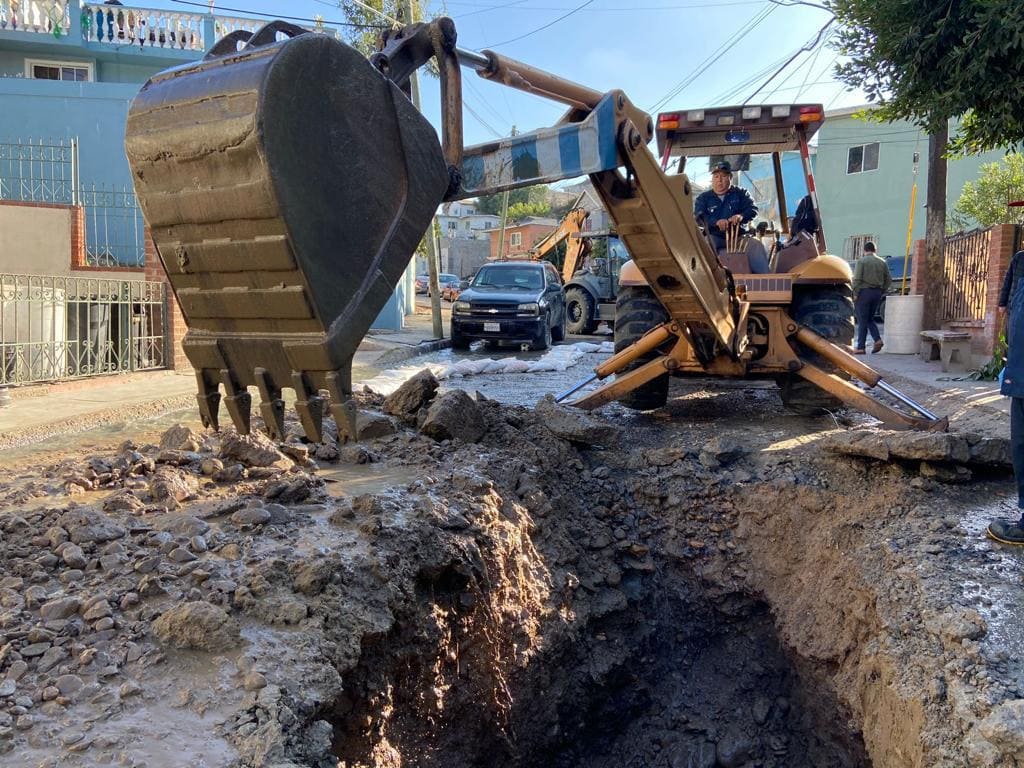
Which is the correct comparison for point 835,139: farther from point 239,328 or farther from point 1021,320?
point 239,328

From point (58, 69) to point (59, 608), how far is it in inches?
755

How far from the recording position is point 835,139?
29719mm

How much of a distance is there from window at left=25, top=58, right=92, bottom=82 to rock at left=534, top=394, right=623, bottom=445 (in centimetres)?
1702

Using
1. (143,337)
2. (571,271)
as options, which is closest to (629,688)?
(143,337)

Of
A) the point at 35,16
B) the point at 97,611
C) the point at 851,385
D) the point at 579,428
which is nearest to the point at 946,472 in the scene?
the point at 851,385

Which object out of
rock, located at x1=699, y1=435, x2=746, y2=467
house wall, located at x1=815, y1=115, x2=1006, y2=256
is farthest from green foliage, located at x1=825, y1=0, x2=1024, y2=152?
house wall, located at x1=815, y1=115, x2=1006, y2=256

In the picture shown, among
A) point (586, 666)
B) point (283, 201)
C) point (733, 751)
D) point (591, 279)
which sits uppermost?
point (591, 279)

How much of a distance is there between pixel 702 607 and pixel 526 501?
50.4 inches

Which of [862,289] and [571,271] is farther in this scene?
[571,271]

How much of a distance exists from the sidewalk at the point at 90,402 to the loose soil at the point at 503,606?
5.33ft

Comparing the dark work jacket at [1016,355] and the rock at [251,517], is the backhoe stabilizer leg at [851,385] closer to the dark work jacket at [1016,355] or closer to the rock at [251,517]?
the dark work jacket at [1016,355]

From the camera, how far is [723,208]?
22.6ft

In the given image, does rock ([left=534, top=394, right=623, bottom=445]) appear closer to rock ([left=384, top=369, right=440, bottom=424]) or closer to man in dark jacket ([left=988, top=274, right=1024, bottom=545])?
rock ([left=384, top=369, right=440, bottom=424])

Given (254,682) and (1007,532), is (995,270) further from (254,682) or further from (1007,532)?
(254,682)
